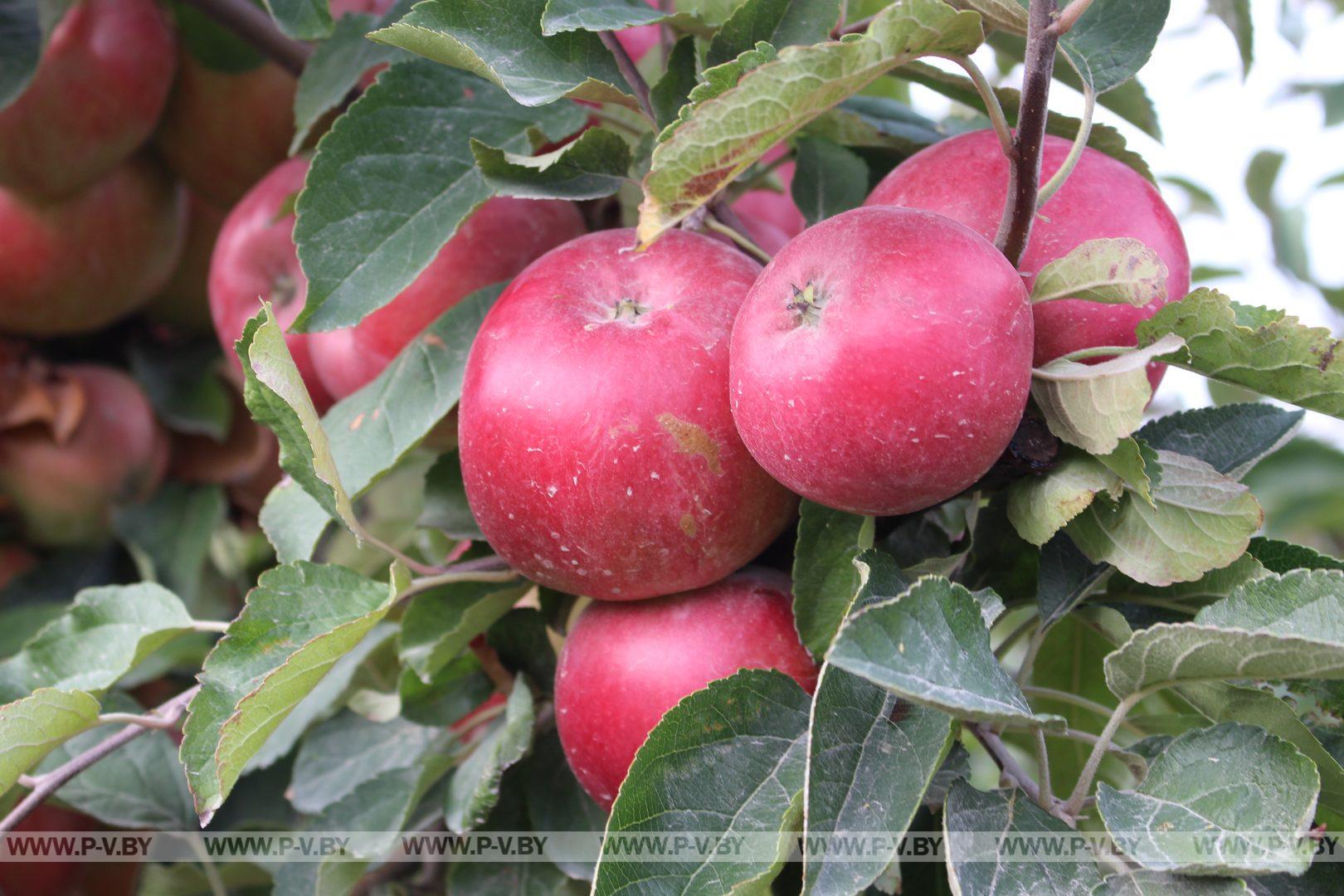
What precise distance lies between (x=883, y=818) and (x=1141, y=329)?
0.85 feet


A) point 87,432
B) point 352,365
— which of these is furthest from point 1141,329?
point 87,432

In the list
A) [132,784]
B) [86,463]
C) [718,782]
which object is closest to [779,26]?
[718,782]

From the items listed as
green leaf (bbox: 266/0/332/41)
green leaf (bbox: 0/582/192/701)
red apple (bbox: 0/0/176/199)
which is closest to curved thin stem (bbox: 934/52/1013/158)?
green leaf (bbox: 266/0/332/41)

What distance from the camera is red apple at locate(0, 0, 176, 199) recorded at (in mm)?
973

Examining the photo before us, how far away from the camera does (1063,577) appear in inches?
23.0

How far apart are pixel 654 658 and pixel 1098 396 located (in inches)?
10.5

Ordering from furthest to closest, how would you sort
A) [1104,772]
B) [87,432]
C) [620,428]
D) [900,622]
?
[87,432], [1104,772], [620,428], [900,622]

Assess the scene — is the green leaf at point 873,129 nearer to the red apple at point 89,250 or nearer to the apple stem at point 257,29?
the apple stem at point 257,29

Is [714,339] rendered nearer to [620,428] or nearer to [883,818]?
[620,428]

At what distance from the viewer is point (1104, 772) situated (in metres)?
0.87

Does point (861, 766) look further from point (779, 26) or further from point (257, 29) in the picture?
point (257, 29)

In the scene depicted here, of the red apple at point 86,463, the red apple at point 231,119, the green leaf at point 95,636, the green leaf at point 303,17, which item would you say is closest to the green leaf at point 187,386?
the red apple at point 86,463

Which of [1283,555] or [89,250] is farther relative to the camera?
[89,250]

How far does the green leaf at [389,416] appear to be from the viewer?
675 mm
